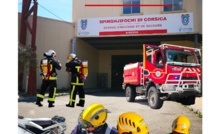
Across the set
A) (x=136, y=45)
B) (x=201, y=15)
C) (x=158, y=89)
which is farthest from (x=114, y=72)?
(x=201, y=15)

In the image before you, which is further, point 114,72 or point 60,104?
point 114,72

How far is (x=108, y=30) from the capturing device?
2795mm

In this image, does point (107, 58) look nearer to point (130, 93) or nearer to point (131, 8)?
point (130, 93)

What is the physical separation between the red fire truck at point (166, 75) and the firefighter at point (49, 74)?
789mm

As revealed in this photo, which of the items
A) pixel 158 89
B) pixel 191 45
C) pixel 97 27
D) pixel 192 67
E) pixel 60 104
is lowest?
pixel 60 104

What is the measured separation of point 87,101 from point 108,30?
2.61 ft

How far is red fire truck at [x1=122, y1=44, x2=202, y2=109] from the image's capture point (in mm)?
2570

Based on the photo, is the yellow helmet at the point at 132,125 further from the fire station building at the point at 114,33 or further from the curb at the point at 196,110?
the curb at the point at 196,110

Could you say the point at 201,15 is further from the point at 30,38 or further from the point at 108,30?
the point at 30,38

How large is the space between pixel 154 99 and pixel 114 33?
82 centimetres

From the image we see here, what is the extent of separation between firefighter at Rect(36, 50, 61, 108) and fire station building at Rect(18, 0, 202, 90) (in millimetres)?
64

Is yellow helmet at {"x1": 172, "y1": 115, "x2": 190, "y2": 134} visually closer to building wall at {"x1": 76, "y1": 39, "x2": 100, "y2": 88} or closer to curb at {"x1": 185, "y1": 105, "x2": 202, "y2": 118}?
curb at {"x1": 185, "y1": 105, "x2": 202, "y2": 118}

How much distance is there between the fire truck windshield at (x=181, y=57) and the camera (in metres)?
2.68

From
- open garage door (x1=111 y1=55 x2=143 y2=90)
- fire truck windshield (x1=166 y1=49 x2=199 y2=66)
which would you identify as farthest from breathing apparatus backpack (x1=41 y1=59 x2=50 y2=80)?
fire truck windshield (x1=166 y1=49 x2=199 y2=66)
